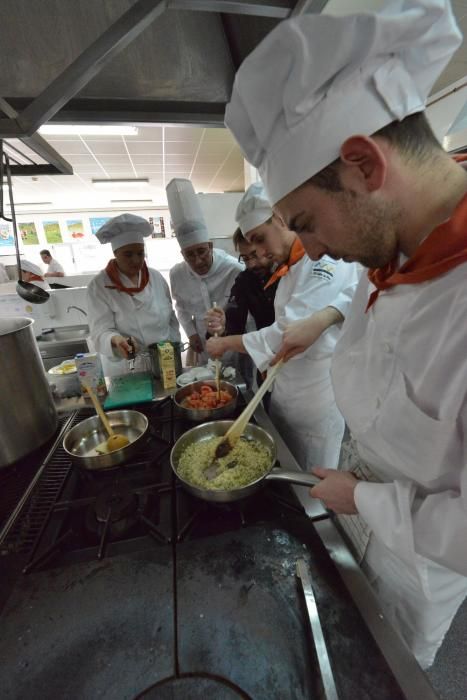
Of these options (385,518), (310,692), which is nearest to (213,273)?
(385,518)

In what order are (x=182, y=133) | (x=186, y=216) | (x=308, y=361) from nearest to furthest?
(x=308, y=361) < (x=186, y=216) < (x=182, y=133)

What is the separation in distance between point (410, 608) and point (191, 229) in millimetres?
2044

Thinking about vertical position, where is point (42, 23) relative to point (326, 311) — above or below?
above

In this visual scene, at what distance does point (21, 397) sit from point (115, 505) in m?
0.44

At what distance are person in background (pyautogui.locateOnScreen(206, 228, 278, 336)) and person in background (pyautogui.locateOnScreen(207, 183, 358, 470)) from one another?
121mm

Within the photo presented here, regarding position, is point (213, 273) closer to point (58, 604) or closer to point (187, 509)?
point (187, 509)

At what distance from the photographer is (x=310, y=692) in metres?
0.44

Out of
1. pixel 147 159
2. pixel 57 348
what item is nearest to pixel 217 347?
pixel 57 348

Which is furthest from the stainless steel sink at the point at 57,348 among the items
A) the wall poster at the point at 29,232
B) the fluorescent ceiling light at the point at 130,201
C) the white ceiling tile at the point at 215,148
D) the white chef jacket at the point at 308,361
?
the wall poster at the point at 29,232

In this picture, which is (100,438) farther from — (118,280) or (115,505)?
(118,280)

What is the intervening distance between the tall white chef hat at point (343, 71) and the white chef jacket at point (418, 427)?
0.95 ft

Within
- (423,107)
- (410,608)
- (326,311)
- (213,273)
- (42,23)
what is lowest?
(410,608)

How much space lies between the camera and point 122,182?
6172 mm

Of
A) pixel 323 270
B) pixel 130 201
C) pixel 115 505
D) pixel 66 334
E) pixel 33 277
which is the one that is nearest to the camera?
pixel 115 505
